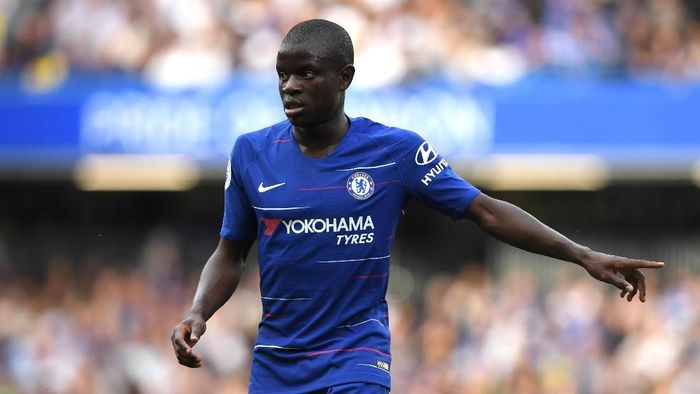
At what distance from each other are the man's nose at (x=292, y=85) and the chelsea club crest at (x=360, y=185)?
392 millimetres

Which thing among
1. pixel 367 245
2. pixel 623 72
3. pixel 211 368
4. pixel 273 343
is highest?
pixel 623 72

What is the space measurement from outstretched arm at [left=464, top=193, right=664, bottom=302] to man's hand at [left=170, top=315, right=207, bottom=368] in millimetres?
1125

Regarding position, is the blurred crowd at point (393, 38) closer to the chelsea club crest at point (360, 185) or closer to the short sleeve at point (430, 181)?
the short sleeve at point (430, 181)

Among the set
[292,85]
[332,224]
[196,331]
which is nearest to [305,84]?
[292,85]

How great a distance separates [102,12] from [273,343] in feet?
41.2

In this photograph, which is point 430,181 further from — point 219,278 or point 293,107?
point 219,278

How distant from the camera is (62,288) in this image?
57.2 ft

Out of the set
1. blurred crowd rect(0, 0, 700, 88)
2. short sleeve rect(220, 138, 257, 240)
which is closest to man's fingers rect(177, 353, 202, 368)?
short sleeve rect(220, 138, 257, 240)

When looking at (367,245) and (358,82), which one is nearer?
(367,245)

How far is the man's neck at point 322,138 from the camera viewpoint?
17.4 ft

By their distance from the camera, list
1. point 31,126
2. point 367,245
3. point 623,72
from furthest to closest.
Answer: point 31,126, point 623,72, point 367,245

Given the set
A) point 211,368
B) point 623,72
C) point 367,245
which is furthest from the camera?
point 623,72

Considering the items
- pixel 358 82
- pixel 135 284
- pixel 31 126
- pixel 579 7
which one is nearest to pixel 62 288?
pixel 135 284

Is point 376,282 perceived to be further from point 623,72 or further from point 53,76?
point 53,76
